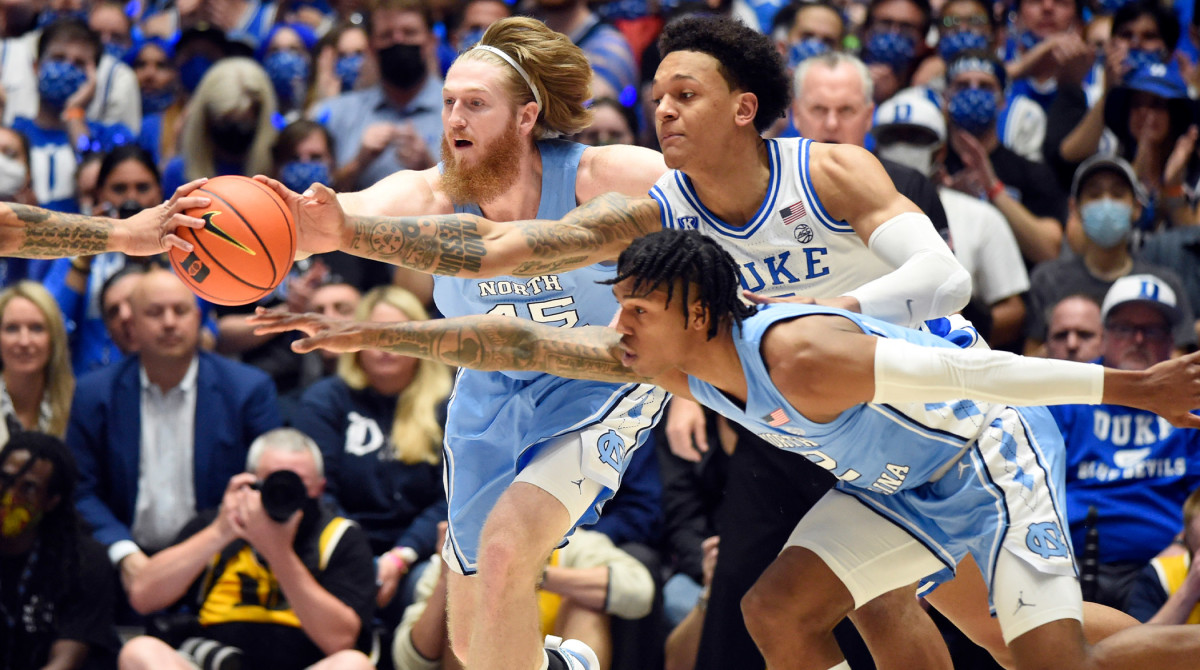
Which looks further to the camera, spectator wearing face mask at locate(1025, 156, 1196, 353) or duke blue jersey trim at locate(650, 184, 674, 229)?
spectator wearing face mask at locate(1025, 156, 1196, 353)

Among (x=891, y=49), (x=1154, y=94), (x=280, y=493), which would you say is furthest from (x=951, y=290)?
(x=891, y=49)

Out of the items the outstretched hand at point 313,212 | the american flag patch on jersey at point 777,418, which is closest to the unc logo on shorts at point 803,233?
the american flag patch on jersey at point 777,418

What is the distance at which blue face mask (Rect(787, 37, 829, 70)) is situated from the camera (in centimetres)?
838

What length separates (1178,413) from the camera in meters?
3.82

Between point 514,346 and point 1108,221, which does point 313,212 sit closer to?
point 514,346

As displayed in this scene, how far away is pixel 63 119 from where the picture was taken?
28.8 ft

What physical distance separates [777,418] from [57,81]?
6.24 metres

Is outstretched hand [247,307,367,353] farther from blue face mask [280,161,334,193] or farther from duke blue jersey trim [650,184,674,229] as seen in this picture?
blue face mask [280,161,334,193]

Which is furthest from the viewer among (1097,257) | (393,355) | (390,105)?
(390,105)

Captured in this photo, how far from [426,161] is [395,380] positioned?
1.65 meters

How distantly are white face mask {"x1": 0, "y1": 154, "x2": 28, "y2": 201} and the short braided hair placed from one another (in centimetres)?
515

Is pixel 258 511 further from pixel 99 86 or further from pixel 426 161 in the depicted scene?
pixel 99 86

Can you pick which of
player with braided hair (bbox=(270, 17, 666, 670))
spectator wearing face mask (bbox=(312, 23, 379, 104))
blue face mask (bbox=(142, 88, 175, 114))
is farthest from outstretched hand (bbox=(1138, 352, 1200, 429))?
blue face mask (bbox=(142, 88, 175, 114))

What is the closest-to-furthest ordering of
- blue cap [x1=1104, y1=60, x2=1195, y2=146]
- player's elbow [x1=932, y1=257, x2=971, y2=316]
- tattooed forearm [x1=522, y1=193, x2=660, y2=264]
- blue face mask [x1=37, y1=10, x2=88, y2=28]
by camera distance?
player's elbow [x1=932, y1=257, x2=971, y2=316] → tattooed forearm [x1=522, y1=193, x2=660, y2=264] → blue cap [x1=1104, y1=60, x2=1195, y2=146] → blue face mask [x1=37, y1=10, x2=88, y2=28]
